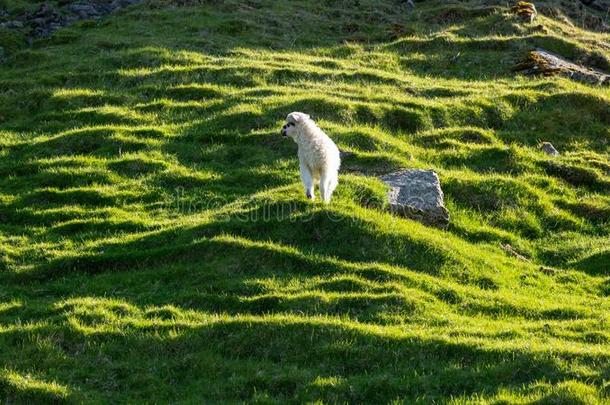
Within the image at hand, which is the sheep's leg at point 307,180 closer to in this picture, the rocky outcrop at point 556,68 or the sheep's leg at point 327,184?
the sheep's leg at point 327,184

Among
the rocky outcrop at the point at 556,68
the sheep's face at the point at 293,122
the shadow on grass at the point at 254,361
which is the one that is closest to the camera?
the shadow on grass at the point at 254,361

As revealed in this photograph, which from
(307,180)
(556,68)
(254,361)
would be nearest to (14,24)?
(556,68)

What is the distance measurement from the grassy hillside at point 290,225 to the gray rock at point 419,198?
0.66m

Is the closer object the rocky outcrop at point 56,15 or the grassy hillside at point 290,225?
the grassy hillside at point 290,225

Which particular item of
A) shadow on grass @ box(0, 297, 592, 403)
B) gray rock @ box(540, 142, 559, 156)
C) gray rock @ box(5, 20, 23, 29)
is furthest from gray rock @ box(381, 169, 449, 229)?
gray rock @ box(5, 20, 23, 29)

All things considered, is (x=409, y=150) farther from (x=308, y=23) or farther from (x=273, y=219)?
(x=308, y=23)

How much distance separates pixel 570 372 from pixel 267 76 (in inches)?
1017

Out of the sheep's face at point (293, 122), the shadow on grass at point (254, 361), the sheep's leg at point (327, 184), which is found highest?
the sheep's face at point (293, 122)

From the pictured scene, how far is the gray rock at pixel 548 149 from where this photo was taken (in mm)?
32594

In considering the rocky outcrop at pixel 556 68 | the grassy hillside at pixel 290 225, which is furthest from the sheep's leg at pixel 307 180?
the rocky outcrop at pixel 556 68

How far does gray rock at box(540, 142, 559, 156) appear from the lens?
3259 cm

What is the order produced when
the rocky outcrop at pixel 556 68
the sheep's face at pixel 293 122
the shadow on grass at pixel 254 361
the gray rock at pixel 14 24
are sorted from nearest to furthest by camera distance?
1. the shadow on grass at pixel 254 361
2. the sheep's face at pixel 293 122
3. the rocky outcrop at pixel 556 68
4. the gray rock at pixel 14 24

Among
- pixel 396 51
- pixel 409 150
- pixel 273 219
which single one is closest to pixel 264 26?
pixel 396 51

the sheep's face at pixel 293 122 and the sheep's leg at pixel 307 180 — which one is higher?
the sheep's face at pixel 293 122
